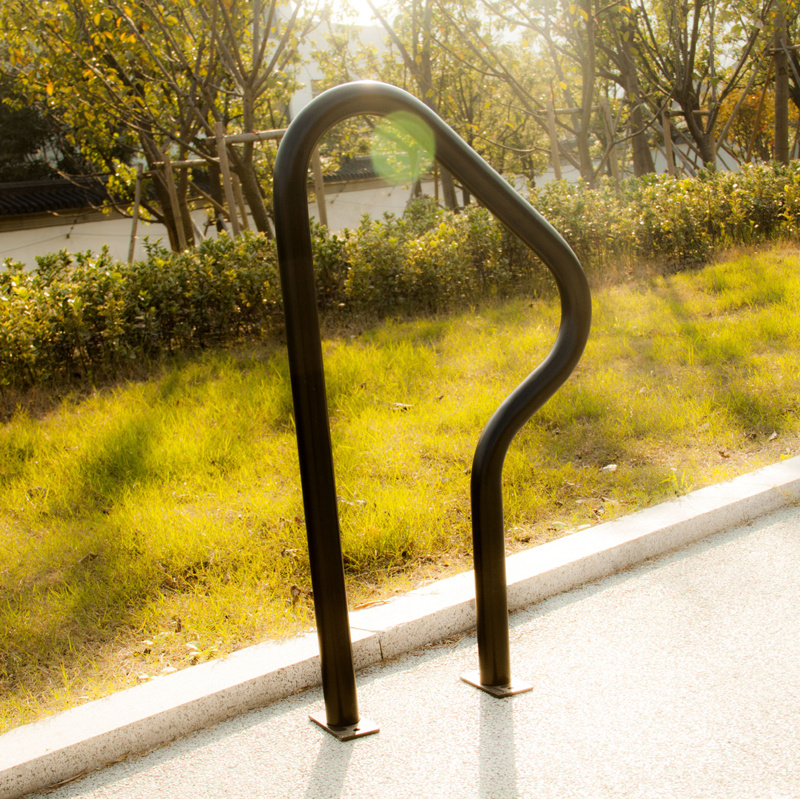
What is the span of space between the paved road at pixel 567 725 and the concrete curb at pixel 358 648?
54mm

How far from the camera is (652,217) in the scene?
8.21 metres

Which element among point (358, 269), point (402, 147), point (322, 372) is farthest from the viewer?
point (402, 147)

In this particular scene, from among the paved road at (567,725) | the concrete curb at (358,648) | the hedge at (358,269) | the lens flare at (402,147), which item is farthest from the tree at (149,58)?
the paved road at (567,725)

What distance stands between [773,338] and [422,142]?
14.4 feet

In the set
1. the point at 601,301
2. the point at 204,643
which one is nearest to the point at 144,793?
the point at 204,643

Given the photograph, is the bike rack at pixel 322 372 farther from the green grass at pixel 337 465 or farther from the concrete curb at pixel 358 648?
the green grass at pixel 337 465

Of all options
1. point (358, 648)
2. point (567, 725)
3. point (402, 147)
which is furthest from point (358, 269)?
point (402, 147)

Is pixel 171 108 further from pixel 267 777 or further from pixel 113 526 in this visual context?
pixel 267 777

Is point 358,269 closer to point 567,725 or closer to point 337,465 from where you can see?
point 337,465

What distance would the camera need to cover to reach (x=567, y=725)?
207 centimetres

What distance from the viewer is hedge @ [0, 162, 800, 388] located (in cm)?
591

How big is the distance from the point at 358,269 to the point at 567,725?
5368 mm

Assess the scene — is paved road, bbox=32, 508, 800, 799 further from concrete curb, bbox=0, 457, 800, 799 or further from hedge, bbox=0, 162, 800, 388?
hedge, bbox=0, 162, 800, 388

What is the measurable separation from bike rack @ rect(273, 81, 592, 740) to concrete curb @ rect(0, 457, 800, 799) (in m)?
0.29
